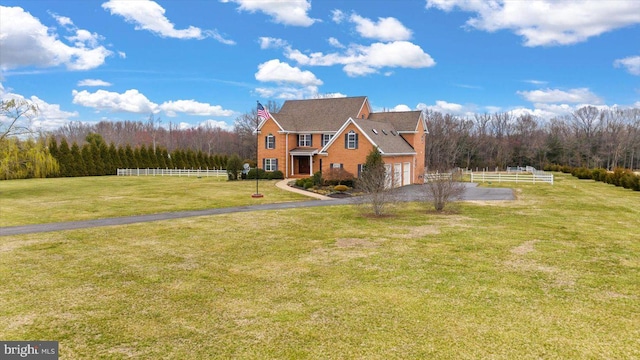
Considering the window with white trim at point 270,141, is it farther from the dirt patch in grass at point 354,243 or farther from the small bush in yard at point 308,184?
the dirt patch in grass at point 354,243

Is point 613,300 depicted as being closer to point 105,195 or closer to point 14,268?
point 14,268

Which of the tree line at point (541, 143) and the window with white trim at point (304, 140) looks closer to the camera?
the window with white trim at point (304, 140)

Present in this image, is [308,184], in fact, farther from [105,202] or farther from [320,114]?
[105,202]

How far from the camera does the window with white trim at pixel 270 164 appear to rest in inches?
1876

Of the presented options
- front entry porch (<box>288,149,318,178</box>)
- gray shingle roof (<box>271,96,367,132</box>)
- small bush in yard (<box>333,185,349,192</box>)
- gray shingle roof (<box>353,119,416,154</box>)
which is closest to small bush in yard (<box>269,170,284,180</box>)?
front entry porch (<box>288,149,318,178</box>)

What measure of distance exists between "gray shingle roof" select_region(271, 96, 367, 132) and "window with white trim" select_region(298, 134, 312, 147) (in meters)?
0.80

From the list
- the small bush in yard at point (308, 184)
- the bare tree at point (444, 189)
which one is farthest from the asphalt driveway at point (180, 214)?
the small bush in yard at point (308, 184)

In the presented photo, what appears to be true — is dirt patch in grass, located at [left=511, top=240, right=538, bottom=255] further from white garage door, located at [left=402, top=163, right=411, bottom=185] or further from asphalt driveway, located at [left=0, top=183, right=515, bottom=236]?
white garage door, located at [left=402, top=163, right=411, bottom=185]

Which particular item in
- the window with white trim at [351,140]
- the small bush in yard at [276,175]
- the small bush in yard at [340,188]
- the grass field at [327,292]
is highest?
the window with white trim at [351,140]

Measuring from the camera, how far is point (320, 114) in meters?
49.7

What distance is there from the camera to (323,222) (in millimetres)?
19750

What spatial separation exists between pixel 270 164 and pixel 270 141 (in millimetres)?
2761

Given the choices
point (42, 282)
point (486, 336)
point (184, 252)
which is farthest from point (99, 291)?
point (486, 336)

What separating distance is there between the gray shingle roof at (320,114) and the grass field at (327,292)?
3089 cm
